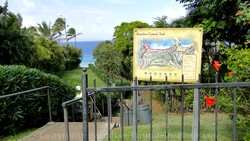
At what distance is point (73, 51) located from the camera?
3481 cm

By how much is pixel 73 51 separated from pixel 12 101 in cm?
3003

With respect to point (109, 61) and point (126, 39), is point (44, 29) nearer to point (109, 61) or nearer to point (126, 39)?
point (109, 61)

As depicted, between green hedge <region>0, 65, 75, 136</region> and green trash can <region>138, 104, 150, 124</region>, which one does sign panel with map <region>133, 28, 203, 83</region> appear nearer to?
green hedge <region>0, 65, 75, 136</region>

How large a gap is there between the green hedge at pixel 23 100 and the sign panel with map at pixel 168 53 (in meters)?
2.34

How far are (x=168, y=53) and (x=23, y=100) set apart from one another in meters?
2.99

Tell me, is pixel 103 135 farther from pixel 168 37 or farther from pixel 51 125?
pixel 168 37

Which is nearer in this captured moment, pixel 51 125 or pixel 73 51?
pixel 51 125

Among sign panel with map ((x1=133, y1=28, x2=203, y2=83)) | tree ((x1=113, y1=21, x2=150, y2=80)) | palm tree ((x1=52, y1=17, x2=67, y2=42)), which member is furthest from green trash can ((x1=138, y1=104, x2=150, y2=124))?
palm tree ((x1=52, y1=17, x2=67, y2=42))

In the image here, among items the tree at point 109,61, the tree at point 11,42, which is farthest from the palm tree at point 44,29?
the tree at point 11,42

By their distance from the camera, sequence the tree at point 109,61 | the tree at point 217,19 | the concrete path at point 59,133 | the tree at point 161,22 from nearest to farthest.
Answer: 1. the concrete path at point 59,133
2. the tree at point 217,19
3. the tree at point 161,22
4. the tree at point 109,61

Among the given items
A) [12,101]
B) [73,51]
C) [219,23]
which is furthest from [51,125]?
[73,51]

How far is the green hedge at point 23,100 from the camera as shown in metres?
5.19

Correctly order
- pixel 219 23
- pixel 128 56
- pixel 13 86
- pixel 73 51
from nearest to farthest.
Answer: pixel 13 86 → pixel 219 23 → pixel 128 56 → pixel 73 51

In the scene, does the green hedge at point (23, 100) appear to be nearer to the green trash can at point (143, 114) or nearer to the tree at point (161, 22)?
the green trash can at point (143, 114)
